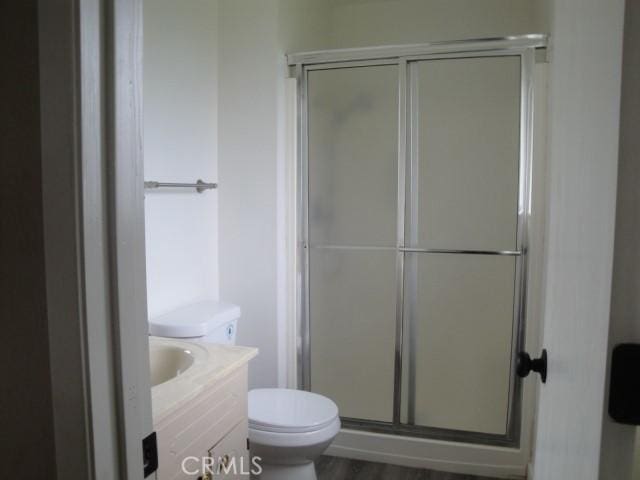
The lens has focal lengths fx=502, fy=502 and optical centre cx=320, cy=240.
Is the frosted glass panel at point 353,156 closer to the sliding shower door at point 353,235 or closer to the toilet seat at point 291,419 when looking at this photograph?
the sliding shower door at point 353,235

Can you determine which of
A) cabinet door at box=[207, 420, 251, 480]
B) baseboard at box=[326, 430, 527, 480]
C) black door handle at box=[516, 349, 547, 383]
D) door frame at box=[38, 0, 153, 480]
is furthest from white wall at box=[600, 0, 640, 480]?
baseboard at box=[326, 430, 527, 480]

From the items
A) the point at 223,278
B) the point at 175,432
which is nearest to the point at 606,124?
the point at 175,432

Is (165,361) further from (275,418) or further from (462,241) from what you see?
(462,241)

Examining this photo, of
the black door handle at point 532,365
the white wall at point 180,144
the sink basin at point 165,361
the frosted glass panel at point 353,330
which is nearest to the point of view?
the black door handle at point 532,365

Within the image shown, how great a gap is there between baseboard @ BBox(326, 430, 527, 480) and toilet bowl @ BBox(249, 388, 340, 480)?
59cm

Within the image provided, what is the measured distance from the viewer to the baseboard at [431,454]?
2.34 meters

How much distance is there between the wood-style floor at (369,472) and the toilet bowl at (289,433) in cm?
44

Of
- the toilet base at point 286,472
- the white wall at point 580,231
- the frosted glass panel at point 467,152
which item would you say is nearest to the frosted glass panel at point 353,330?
the frosted glass panel at point 467,152

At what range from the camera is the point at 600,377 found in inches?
20.2

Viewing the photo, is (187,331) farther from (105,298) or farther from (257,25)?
(257,25)

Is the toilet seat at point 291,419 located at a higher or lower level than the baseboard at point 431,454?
higher

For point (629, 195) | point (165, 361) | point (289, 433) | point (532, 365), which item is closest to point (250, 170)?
point (165, 361)

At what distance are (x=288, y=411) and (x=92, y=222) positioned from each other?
4.95ft

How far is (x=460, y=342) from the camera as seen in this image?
8.31ft
